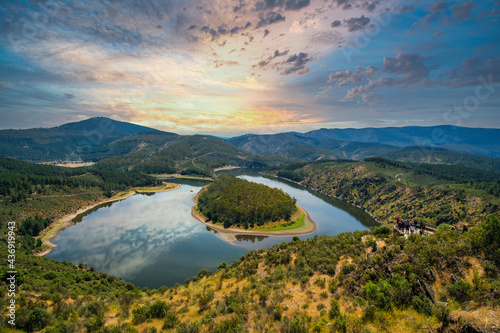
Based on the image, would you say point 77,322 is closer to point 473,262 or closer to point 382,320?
point 382,320

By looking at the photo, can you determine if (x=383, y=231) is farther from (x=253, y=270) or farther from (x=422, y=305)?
(x=253, y=270)

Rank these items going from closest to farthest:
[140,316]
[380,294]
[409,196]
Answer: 1. [380,294]
2. [140,316]
3. [409,196]

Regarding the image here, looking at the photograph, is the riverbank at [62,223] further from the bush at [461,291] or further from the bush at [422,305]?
the bush at [461,291]

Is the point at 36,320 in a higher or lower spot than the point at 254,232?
higher

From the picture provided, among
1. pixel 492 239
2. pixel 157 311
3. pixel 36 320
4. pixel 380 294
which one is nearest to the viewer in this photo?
pixel 380 294

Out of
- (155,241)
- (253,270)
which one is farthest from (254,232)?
(253,270)

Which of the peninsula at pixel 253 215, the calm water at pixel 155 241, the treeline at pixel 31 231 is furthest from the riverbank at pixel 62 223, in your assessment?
the peninsula at pixel 253 215
